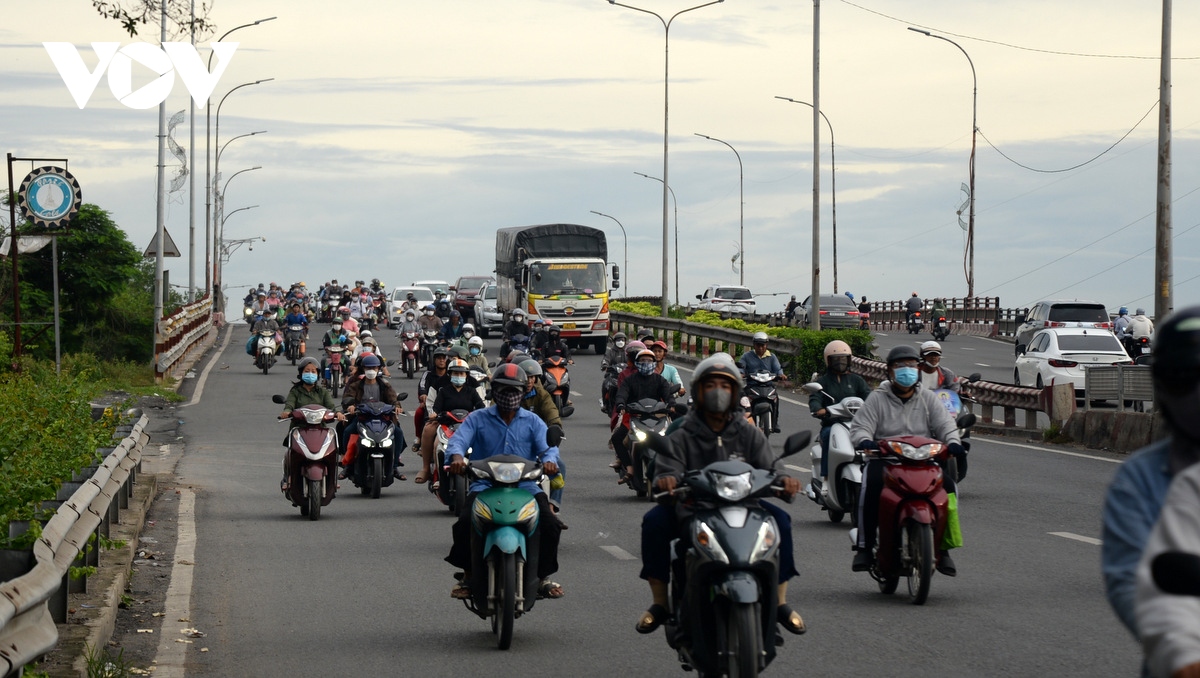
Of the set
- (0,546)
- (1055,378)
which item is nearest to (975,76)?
(1055,378)

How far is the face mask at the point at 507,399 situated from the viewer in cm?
998

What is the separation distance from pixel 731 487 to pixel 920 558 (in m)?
3.37

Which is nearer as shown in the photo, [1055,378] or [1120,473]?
[1120,473]

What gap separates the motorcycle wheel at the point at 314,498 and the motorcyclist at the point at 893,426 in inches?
261

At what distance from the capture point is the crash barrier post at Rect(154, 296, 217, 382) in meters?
36.2

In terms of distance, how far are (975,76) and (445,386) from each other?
4509 centimetres

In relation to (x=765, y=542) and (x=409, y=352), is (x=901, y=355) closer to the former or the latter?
(x=765, y=542)

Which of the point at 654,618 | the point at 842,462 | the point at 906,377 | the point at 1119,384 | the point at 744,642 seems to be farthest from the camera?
the point at 1119,384

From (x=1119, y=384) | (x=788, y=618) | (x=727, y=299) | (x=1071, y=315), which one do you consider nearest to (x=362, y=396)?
(x=788, y=618)

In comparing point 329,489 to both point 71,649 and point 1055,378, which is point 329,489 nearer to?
point 71,649

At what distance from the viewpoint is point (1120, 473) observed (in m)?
3.61

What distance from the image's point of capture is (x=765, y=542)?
285 inches

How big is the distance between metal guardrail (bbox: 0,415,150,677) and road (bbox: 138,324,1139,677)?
887 mm

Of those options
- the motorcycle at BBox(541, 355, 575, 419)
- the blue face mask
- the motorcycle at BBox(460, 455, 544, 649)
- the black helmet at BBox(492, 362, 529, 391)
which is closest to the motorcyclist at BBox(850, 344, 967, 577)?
the blue face mask
